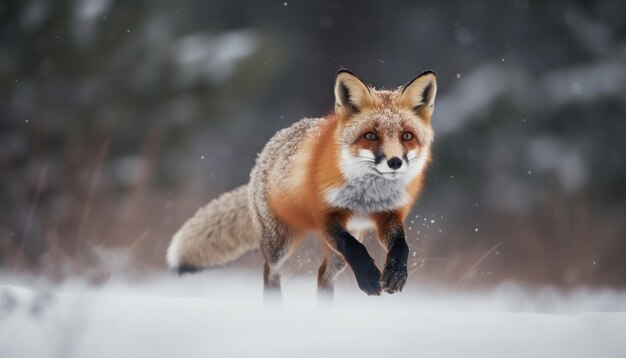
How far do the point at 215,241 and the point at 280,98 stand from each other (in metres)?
3.96

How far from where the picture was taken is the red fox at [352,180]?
112 inches

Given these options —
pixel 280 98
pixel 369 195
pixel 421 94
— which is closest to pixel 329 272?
pixel 369 195

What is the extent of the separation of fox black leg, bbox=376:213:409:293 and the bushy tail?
1311mm

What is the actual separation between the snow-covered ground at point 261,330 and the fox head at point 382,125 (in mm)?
738

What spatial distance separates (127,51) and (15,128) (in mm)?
1700

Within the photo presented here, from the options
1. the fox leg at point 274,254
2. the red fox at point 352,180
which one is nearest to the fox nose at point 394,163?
the red fox at point 352,180

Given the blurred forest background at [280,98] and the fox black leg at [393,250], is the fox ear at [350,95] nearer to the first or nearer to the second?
the fox black leg at [393,250]

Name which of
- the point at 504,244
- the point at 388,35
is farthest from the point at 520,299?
the point at 388,35

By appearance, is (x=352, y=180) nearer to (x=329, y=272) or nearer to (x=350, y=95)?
(x=350, y=95)

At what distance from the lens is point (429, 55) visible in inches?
311

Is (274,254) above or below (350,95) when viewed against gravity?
below

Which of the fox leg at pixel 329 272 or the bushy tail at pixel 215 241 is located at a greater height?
the bushy tail at pixel 215 241

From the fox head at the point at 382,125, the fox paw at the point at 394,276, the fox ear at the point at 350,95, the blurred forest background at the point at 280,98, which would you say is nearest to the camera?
the fox paw at the point at 394,276

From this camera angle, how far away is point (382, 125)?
2.89 metres
